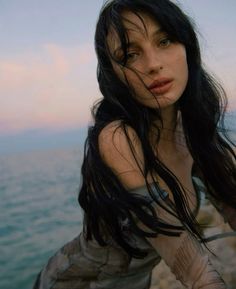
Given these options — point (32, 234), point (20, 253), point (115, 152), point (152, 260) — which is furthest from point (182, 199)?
point (32, 234)

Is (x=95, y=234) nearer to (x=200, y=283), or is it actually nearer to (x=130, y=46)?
(x=200, y=283)

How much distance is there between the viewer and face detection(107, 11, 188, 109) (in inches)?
67.0

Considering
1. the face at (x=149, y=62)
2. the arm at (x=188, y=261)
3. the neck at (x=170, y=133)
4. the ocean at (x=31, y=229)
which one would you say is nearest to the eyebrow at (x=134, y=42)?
the face at (x=149, y=62)

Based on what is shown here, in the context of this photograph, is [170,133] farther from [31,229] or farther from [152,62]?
[31,229]

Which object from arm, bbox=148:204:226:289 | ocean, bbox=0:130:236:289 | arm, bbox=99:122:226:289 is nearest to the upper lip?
arm, bbox=99:122:226:289

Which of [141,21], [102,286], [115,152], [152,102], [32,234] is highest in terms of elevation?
[141,21]

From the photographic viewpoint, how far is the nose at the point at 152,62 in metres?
1.71

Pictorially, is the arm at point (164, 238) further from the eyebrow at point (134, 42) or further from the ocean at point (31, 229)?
the ocean at point (31, 229)

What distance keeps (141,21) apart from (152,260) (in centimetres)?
117

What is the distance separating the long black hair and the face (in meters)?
0.03

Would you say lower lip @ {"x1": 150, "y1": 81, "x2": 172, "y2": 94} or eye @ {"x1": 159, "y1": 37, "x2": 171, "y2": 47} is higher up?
eye @ {"x1": 159, "y1": 37, "x2": 171, "y2": 47}

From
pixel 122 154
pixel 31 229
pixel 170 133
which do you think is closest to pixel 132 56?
pixel 122 154

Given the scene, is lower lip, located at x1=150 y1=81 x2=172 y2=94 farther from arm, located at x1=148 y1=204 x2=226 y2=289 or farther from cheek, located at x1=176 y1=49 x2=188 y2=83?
arm, located at x1=148 y1=204 x2=226 y2=289

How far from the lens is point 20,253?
10.9 m
